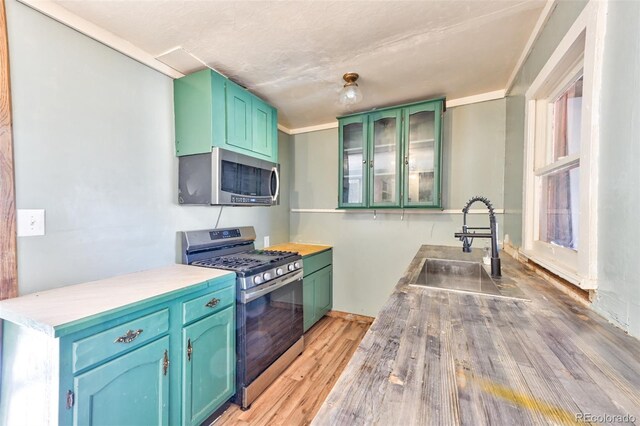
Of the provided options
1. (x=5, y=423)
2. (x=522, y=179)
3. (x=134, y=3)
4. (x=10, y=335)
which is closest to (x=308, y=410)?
(x=5, y=423)

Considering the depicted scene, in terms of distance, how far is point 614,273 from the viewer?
0.80 meters

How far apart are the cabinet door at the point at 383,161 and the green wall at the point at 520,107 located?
2.97 ft

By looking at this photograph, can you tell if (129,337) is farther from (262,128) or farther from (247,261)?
(262,128)

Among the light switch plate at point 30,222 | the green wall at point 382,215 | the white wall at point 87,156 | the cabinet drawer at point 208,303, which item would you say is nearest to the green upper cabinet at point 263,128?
the white wall at point 87,156

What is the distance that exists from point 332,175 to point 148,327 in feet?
7.80

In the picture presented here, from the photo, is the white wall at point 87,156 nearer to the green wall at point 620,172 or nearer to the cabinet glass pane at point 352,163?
the cabinet glass pane at point 352,163

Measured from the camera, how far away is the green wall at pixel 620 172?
72 centimetres

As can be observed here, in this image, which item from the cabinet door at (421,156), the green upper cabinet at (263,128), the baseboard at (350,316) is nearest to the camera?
the green upper cabinet at (263,128)

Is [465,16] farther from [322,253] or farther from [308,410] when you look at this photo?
[308,410]

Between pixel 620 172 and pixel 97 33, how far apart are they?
8.12ft

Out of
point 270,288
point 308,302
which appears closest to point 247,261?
point 270,288

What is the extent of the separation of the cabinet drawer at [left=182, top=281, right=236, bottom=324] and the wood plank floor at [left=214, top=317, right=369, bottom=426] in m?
0.71

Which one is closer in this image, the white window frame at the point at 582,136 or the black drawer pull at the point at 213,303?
the white window frame at the point at 582,136

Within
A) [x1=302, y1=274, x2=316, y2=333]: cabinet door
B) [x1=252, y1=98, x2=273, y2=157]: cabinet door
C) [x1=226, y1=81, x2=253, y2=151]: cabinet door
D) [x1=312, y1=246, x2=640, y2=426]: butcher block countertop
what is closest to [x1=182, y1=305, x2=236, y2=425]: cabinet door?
[x1=302, y1=274, x2=316, y2=333]: cabinet door
